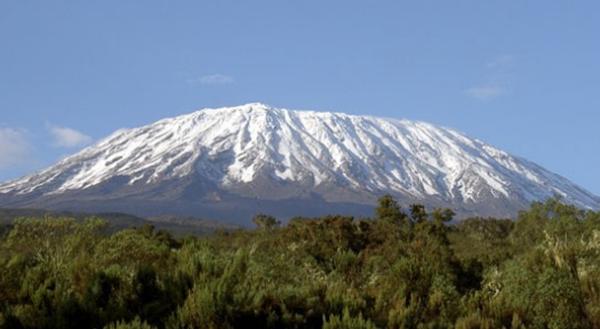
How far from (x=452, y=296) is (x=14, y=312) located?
816 centimetres

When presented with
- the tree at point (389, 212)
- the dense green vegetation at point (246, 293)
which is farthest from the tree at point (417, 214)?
the dense green vegetation at point (246, 293)

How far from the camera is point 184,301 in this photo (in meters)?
11.6

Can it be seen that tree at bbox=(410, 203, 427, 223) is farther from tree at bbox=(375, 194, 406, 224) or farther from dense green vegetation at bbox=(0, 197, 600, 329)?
dense green vegetation at bbox=(0, 197, 600, 329)

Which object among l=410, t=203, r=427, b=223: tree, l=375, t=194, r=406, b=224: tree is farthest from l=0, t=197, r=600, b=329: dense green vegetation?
l=410, t=203, r=427, b=223: tree

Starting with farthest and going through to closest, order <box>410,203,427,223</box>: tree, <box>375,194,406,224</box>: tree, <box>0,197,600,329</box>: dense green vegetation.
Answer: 1. <box>410,203,427,223</box>: tree
2. <box>375,194,406,224</box>: tree
3. <box>0,197,600,329</box>: dense green vegetation

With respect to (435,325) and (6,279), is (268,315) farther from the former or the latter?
(6,279)

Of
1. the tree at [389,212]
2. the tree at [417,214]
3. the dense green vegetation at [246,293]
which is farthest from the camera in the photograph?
the tree at [417,214]

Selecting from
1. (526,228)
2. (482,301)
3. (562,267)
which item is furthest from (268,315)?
(526,228)

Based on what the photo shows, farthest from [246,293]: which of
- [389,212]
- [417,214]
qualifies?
[417,214]

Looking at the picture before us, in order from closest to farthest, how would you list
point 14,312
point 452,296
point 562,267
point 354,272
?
point 14,312, point 452,296, point 562,267, point 354,272

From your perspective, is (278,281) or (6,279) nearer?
(6,279)

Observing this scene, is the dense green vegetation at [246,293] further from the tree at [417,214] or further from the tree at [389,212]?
the tree at [417,214]

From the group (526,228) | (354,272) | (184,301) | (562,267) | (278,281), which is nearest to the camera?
(184,301)

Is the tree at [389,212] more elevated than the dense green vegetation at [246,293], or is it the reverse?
the tree at [389,212]
